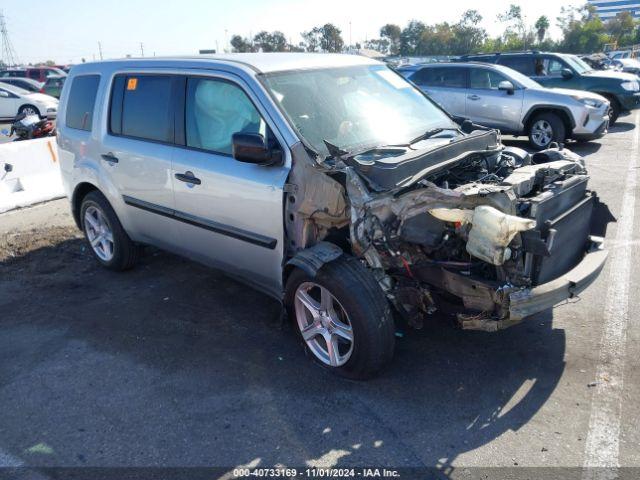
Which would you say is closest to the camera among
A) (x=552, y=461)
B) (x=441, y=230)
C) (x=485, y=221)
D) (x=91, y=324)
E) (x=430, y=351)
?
(x=552, y=461)

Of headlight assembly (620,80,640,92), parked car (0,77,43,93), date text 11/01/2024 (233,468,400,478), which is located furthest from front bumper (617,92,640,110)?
parked car (0,77,43,93)

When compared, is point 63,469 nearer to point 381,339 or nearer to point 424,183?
point 381,339

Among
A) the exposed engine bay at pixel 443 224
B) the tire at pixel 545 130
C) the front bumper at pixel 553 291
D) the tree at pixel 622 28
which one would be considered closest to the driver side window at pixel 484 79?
the tire at pixel 545 130

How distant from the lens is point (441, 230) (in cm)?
314

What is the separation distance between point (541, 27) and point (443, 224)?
310 ft

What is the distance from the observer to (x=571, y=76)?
13.4 metres

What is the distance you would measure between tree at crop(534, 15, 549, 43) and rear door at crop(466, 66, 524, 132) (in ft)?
272

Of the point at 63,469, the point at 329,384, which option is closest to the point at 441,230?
the point at 329,384

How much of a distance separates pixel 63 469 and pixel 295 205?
2.00 meters

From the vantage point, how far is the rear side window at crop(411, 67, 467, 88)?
38.2ft

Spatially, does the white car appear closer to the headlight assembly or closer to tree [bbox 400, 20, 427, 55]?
the headlight assembly

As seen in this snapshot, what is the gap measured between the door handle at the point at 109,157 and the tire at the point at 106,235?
0.47m

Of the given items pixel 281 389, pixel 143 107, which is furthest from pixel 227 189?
pixel 281 389

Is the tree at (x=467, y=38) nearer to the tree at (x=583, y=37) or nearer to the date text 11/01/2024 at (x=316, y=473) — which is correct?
the tree at (x=583, y=37)
